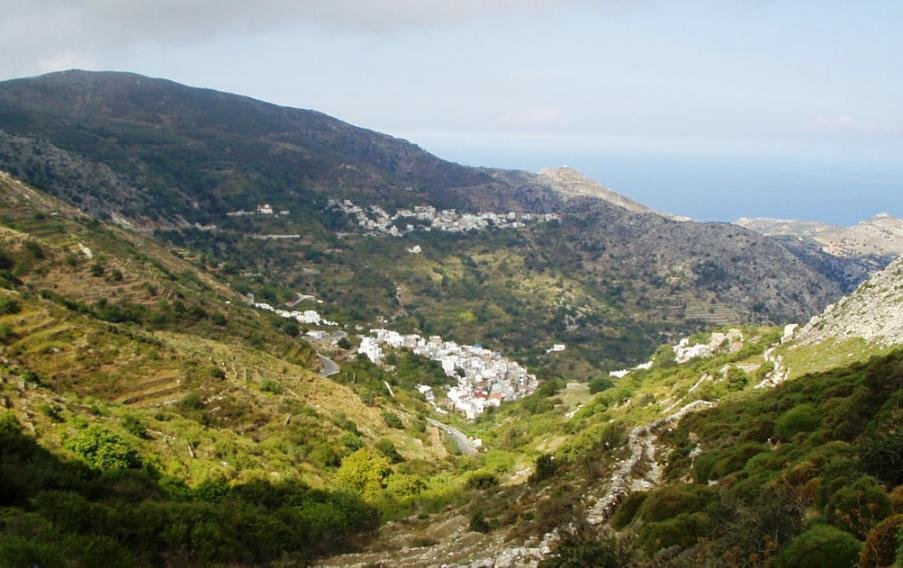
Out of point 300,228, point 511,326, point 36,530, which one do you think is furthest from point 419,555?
point 300,228

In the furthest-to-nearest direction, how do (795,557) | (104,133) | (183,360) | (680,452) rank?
(104,133)
(183,360)
(680,452)
(795,557)

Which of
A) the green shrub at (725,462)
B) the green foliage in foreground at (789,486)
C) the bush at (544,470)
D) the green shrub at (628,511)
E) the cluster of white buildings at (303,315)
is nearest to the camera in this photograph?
the green foliage in foreground at (789,486)

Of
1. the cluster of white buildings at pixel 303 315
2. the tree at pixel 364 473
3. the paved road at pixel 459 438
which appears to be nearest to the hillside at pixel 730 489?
the tree at pixel 364 473

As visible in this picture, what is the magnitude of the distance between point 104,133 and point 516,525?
177 meters

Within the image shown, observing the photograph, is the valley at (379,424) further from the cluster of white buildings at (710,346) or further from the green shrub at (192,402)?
the cluster of white buildings at (710,346)

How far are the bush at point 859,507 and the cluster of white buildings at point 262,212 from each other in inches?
5942

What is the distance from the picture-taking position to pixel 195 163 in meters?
165

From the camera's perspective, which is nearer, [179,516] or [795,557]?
[795,557]

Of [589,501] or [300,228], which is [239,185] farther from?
[589,501]

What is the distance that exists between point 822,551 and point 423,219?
577ft

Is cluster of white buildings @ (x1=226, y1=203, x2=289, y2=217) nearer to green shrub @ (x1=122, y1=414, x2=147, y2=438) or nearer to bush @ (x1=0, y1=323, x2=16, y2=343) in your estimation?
bush @ (x1=0, y1=323, x2=16, y2=343)

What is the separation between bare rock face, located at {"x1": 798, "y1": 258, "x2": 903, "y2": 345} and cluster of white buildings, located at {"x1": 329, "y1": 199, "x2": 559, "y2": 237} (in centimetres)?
13407

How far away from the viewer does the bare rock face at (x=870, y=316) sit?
2948 centimetres

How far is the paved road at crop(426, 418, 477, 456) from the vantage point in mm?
48181
